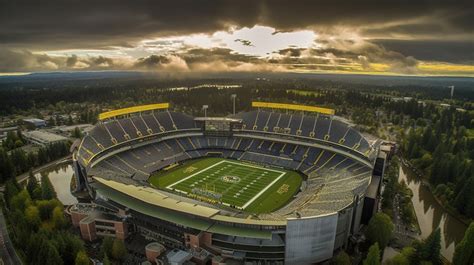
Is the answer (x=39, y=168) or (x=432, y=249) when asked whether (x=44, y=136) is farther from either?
(x=432, y=249)

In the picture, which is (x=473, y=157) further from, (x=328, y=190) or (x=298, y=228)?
(x=298, y=228)

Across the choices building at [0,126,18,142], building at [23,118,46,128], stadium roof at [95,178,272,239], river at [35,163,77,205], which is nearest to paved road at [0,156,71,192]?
river at [35,163,77,205]

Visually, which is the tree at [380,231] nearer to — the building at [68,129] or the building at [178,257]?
the building at [178,257]

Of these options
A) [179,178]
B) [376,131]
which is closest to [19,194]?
[179,178]

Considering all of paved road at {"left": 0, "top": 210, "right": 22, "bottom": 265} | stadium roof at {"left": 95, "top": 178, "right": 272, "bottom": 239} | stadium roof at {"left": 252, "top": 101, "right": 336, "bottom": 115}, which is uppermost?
stadium roof at {"left": 252, "top": 101, "right": 336, "bottom": 115}

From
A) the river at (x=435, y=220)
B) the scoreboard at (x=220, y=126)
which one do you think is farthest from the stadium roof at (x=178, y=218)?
the scoreboard at (x=220, y=126)

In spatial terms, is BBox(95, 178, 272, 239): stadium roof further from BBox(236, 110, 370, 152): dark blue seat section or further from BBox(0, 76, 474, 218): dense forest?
BBox(236, 110, 370, 152): dark blue seat section

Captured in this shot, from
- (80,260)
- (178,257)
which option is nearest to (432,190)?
(178,257)
